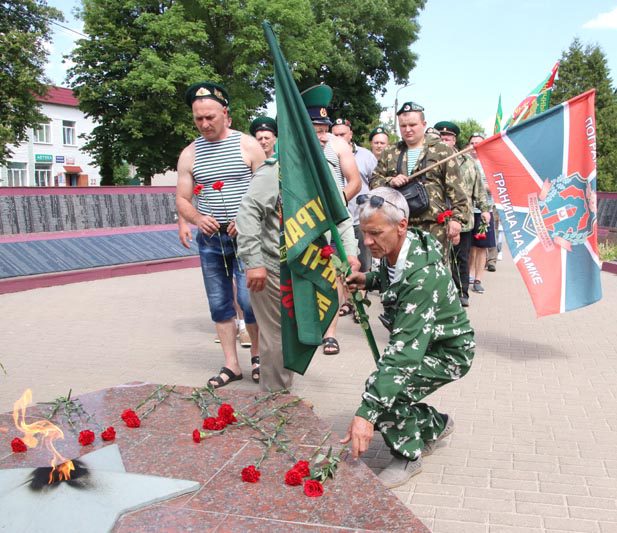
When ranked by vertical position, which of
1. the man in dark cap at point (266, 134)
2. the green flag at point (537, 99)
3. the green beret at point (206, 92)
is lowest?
the man in dark cap at point (266, 134)

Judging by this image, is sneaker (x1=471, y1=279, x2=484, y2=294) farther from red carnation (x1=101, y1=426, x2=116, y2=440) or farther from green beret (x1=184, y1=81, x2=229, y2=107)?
red carnation (x1=101, y1=426, x2=116, y2=440)

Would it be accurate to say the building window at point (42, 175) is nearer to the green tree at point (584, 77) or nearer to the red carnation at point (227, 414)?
the green tree at point (584, 77)

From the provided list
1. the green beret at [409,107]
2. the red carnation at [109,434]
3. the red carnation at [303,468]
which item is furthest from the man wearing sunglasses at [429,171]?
the red carnation at [303,468]

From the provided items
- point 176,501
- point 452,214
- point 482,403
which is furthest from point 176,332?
point 176,501

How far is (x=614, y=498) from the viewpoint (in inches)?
137

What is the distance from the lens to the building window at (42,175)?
53688 mm

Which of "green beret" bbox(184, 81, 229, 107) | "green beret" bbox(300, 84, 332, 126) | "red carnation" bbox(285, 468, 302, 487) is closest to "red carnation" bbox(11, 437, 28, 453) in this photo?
"red carnation" bbox(285, 468, 302, 487)

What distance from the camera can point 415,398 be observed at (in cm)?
358

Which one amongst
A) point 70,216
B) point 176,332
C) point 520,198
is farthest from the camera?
point 70,216

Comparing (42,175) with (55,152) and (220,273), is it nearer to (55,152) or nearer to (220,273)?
(55,152)

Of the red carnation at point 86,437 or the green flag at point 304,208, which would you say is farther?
the green flag at point 304,208

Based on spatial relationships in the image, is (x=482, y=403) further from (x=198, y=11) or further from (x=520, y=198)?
(x=198, y=11)

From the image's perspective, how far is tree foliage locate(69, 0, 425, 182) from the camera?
32250mm

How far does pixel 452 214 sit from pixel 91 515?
4727 millimetres
